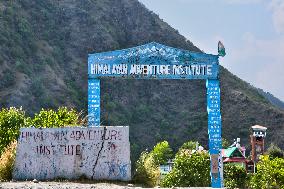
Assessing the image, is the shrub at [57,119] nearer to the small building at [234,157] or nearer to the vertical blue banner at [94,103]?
the vertical blue banner at [94,103]

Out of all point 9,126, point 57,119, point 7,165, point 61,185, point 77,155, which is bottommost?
point 61,185

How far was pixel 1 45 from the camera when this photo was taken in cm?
8388

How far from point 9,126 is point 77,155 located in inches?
421

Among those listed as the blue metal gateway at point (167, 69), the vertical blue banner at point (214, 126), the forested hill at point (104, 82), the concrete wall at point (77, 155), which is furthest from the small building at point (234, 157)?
the concrete wall at point (77, 155)

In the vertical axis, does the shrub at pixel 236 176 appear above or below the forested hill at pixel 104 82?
below

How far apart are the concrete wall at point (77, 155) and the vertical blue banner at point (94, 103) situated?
6.96 m

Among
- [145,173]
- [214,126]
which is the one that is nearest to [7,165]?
[145,173]

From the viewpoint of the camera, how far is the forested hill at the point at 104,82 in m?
81.8

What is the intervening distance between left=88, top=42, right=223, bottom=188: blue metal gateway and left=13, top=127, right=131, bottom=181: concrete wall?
7.80 m

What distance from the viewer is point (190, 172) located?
3594 cm

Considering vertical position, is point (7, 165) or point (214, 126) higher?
point (214, 126)

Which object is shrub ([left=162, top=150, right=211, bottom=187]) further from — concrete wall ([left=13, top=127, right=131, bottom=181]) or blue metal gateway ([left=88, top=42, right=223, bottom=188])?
concrete wall ([left=13, top=127, right=131, bottom=181])

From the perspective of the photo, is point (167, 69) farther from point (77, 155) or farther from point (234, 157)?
point (234, 157)

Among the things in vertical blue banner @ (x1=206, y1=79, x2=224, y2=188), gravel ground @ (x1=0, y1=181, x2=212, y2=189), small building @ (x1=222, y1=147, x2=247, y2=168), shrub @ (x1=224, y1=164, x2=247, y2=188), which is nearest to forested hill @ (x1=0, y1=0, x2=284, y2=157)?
small building @ (x1=222, y1=147, x2=247, y2=168)
